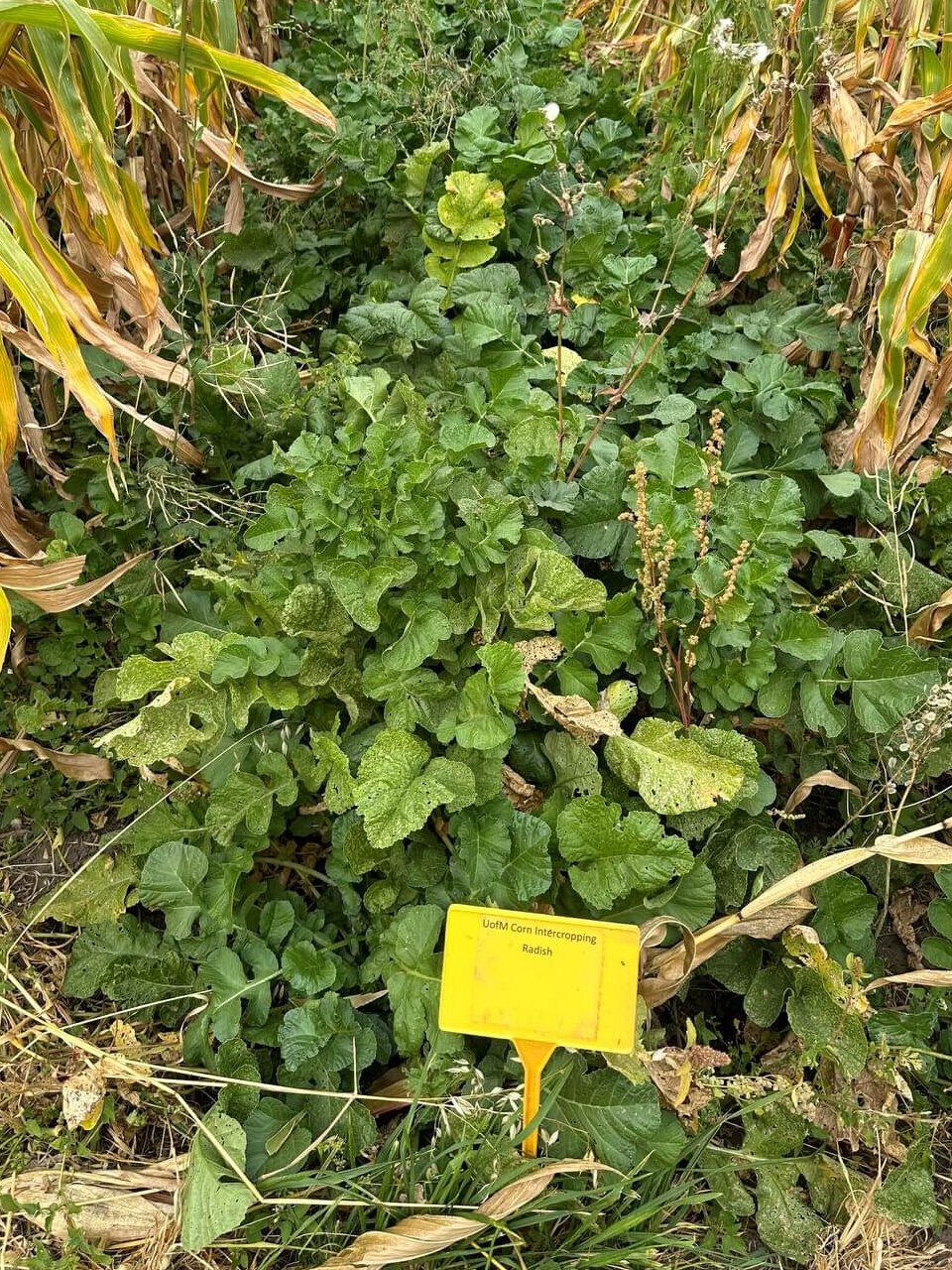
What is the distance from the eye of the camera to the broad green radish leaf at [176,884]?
147 centimetres

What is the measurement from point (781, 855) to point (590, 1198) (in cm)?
59

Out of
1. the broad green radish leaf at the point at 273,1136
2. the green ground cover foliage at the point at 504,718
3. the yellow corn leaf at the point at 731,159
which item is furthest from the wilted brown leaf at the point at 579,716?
the yellow corn leaf at the point at 731,159

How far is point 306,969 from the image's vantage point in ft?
4.64

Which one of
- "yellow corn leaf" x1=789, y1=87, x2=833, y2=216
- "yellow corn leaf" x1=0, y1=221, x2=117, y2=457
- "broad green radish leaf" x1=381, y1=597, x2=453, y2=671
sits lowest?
"broad green radish leaf" x1=381, y1=597, x2=453, y2=671

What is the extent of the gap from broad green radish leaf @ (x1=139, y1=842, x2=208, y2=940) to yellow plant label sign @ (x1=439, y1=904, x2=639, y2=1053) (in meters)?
0.46

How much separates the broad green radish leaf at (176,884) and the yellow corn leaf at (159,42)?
1242mm

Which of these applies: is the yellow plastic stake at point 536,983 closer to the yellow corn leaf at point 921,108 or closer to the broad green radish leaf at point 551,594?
the broad green radish leaf at point 551,594

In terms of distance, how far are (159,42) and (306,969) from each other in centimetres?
151

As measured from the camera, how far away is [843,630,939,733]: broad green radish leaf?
147cm

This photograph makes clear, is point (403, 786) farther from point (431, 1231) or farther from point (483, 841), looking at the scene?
point (431, 1231)

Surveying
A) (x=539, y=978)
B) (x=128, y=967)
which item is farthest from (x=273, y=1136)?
(x=539, y=978)

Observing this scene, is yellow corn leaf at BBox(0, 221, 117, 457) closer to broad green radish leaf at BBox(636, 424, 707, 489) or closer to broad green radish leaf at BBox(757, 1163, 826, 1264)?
broad green radish leaf at BBox(636, 424, 707, 489)

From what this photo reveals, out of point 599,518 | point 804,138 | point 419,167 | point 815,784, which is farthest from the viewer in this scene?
point 419,167

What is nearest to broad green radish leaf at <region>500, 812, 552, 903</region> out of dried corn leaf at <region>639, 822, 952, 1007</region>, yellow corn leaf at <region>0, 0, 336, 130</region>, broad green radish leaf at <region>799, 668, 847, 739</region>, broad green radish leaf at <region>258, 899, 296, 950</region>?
dried corn leaf at <region>639, 822, 952, 1007</region>
